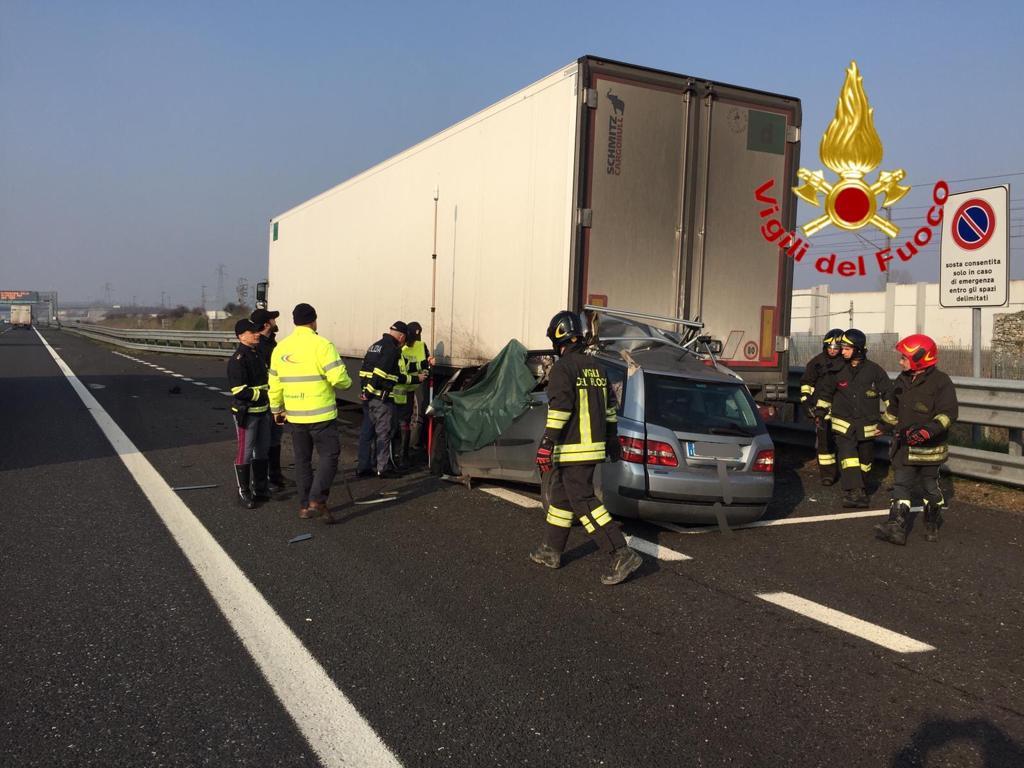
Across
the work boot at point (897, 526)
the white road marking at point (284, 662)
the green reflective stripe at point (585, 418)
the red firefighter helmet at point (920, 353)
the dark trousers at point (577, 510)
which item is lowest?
the white road marking at point (284, 662)

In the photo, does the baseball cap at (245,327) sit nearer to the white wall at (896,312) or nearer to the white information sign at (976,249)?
the white information sign at (976,249)

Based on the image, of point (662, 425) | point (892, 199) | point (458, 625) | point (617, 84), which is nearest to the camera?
point (458, 625)

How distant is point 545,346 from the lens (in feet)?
30.5

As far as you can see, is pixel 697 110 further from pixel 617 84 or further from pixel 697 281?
pixel 697 281

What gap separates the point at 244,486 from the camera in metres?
8.13

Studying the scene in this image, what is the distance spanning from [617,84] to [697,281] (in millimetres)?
2128

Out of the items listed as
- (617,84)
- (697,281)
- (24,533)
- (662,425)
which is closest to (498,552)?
(662,425)

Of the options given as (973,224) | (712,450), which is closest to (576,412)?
(712,450)

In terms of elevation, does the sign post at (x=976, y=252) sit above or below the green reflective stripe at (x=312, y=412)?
above

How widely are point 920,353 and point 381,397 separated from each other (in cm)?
539

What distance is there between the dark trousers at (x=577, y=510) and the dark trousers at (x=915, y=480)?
2.70 m

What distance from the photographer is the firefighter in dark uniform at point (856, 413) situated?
891 centimetres

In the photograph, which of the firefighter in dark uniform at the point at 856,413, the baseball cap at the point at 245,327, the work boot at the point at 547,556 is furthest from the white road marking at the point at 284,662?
the firefighter in dark uniform at the point at 856,413

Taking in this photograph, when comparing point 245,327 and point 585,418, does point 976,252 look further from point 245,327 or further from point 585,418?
point 245,327
